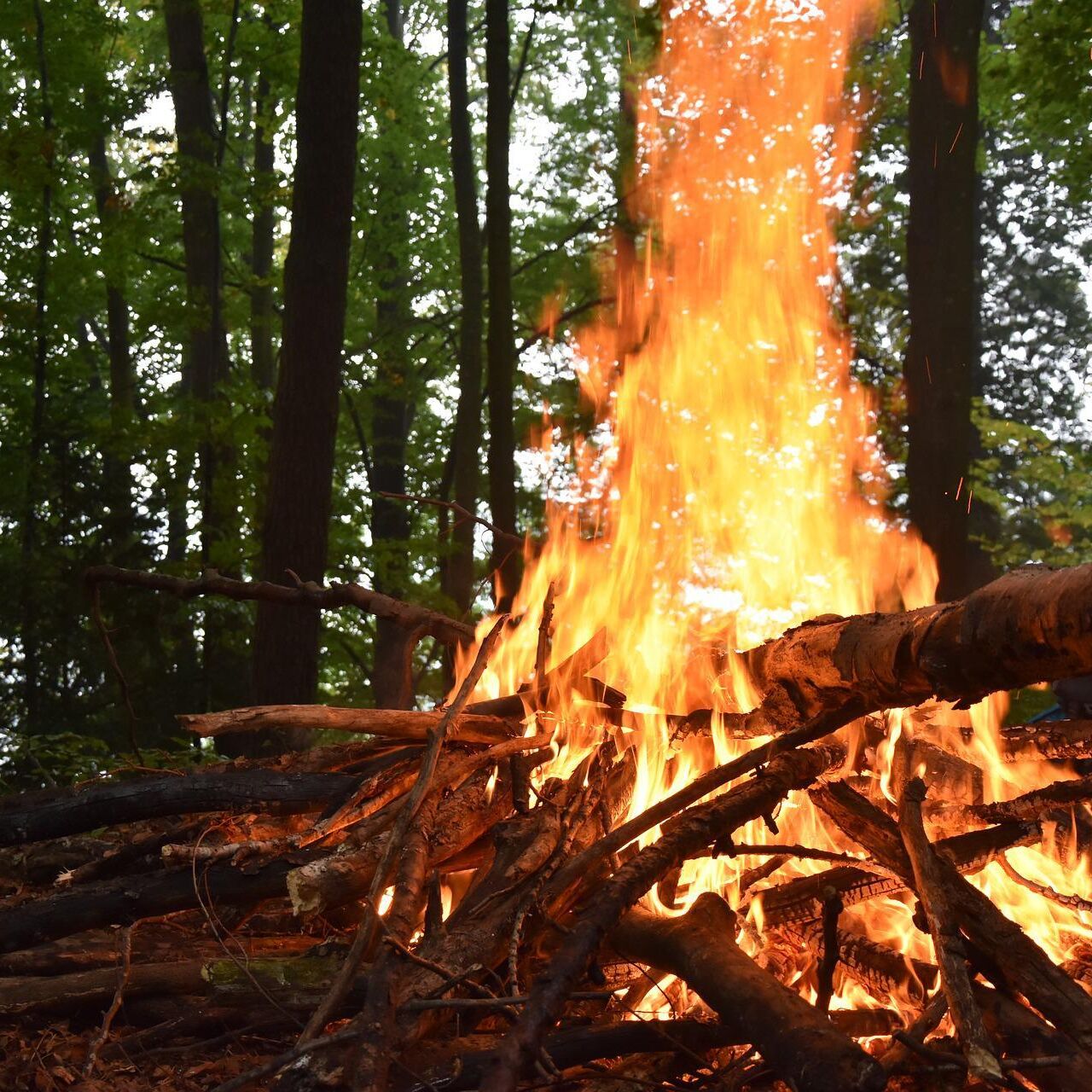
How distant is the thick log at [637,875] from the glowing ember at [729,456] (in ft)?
1.66

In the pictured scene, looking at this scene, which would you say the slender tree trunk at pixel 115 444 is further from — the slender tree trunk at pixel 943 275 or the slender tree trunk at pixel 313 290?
the slender tree trunk at pixel 943 275

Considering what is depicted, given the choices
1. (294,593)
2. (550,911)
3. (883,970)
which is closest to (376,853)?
(550,911)

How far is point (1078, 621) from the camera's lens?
8.19 ft

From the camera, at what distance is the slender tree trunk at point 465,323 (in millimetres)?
13453

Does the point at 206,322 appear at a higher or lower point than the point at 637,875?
higher

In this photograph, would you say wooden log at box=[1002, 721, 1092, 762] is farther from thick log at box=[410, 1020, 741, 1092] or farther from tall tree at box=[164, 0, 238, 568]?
tall tree at box=[164, 0, 238, 568]

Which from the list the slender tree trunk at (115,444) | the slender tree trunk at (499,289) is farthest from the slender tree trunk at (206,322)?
the slender tree trunk at (499,289)

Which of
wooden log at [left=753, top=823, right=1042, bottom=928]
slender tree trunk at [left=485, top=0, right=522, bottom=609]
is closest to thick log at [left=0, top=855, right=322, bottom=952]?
wooden log at [left=753, top=823, right=1042, bottom=928]

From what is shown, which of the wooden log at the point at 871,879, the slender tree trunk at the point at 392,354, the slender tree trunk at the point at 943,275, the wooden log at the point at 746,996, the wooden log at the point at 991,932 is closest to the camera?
the wooden log at the point at 746,996

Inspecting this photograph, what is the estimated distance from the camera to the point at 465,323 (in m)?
14.3

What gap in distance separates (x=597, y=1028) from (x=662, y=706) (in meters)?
1.63

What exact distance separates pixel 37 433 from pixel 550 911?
409 inches

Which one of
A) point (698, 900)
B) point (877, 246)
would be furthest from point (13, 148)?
point (877, 246)

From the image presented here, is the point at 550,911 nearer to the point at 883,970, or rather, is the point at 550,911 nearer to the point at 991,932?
the point at 883,970
